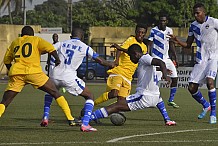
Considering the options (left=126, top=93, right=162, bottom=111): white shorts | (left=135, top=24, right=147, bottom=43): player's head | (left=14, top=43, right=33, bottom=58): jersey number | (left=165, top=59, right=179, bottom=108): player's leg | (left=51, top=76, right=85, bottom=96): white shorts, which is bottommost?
(left=165, top=59, right=179, bottom=108): player's leg

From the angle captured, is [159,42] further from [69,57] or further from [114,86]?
[69,57]

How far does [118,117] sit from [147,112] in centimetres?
400

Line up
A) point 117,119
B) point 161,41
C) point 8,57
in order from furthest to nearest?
point 161,41
point 117,119
point 8,57

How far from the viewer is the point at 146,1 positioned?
292ft

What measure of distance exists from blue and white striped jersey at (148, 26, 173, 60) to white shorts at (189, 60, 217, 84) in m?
3.72

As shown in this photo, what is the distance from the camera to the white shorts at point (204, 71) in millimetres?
13828

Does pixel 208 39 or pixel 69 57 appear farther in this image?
pixel 208 39

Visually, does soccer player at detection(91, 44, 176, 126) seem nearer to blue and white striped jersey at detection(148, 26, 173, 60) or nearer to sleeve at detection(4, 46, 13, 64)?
sleeve at detection(4, 46, 13, 64)

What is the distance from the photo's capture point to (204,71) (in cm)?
1398

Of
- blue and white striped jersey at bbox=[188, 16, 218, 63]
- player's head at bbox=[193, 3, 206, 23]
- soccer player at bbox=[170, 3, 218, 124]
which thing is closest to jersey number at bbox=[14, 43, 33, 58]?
soccer player at bbox=[170, 3, 218, 124]

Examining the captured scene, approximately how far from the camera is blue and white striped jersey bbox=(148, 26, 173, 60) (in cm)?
1770

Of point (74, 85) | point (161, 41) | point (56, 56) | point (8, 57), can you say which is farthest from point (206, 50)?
point (8, 57)

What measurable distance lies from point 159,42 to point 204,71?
4.02m

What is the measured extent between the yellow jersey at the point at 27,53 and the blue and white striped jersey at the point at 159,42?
6.13 metres
